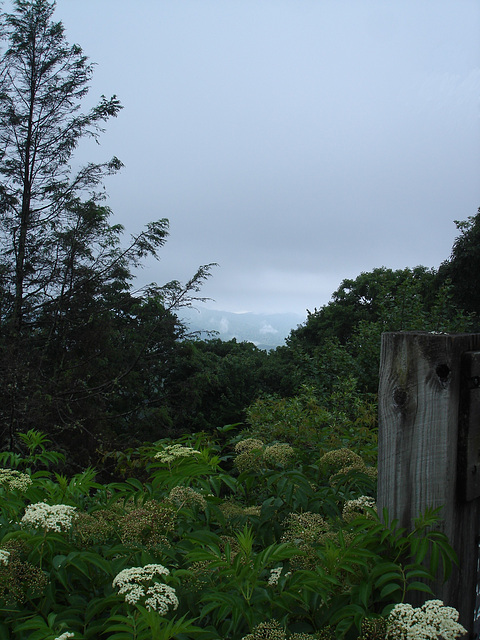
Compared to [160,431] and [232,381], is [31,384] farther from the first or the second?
[232,381]

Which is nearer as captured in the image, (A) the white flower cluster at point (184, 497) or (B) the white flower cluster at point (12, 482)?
(A) the white flower cluster at point (184, 497)

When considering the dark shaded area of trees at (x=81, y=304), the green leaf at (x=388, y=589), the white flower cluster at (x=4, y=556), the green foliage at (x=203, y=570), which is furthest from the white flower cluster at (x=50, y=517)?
the dark shaded area of trees at (x=81, y=304)

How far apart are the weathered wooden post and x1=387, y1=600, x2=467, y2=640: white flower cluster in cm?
37

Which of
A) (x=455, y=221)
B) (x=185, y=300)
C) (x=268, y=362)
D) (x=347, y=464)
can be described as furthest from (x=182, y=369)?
(x=455, y=221)

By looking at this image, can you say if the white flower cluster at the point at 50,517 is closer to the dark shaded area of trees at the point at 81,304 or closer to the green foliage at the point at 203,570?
the green foliage at the point at 203,570

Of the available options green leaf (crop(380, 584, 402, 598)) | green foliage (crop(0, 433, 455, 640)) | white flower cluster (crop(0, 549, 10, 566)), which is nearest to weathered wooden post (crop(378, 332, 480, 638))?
green foliage (crop(0, 433, 455, 640))

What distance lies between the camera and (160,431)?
11.8 m

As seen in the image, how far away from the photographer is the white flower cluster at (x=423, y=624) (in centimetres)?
124

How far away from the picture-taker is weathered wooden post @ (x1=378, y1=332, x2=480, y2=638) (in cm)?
161

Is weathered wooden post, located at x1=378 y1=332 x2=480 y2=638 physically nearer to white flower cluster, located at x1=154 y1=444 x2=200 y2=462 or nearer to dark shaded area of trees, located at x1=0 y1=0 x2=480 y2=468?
white flower cluster, located at x1=154 y1=444 x2=200 y2=462

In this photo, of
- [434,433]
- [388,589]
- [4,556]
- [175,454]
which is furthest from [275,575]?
[175,454]

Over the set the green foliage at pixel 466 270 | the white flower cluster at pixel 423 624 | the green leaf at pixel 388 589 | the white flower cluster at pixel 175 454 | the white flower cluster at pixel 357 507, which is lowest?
the white flower cluster at pixel 423 624

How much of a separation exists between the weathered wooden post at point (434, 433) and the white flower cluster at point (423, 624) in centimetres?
37

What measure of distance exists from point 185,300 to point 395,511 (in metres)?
9.58
